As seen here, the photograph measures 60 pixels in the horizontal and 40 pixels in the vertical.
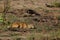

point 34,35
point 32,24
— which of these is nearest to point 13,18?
point 32,24

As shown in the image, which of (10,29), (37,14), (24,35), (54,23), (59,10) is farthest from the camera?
(59,10)

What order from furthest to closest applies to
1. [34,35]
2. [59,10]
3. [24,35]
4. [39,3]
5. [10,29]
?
[39,3], [59,10], [10,29], [24,35], [34,35]

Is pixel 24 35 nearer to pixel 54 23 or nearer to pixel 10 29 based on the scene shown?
pixel 10 29

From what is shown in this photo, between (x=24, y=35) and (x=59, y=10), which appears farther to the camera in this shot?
(x=59, y=10)

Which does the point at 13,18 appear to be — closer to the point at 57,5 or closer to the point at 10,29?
the point at 10,29

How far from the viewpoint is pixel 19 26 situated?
8.07m

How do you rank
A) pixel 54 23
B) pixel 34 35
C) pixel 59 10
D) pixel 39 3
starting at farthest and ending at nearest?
1. pixel 39 3
2. pixel 59 10
3. pixel 54 23
4. pixel 34 35

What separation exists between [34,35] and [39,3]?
4.60 meters

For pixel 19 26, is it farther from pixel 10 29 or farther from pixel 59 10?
pixel 59 10

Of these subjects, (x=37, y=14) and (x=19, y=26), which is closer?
(x=19, y=26)

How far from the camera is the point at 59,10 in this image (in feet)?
34.3

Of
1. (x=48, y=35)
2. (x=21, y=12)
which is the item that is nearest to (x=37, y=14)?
(x=21, y=12)

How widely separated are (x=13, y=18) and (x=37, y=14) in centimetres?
105


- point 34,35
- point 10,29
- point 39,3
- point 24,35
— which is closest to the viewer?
point 34,35
